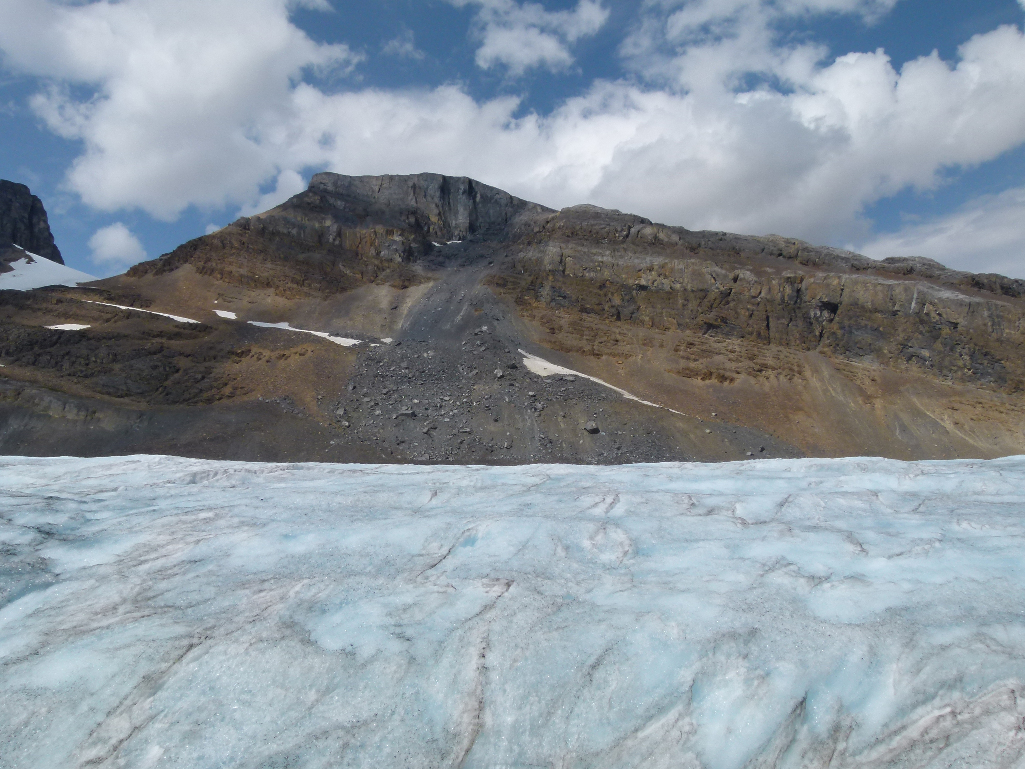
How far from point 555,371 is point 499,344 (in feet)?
15.3

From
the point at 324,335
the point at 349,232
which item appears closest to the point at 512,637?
the point at 324,335

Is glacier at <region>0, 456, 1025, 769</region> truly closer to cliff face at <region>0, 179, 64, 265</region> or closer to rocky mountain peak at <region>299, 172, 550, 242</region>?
rocky mountain peak at <region>299, 172, 550, 242</region>

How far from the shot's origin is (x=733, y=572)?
5.39m

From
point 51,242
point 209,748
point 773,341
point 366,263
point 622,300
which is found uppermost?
point 51,242

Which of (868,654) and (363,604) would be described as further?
(363,604)

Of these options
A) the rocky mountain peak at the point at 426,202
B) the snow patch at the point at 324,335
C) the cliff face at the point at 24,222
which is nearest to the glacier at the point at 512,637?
the snow patch at the point at 324,335

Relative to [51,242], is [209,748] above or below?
below

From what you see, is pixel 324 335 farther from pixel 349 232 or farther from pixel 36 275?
pixel 36 275

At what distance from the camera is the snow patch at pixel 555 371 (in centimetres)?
3638

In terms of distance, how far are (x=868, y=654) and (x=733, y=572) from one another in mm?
1361

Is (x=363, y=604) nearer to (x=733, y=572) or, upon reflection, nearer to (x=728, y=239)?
(x=733, y=572)

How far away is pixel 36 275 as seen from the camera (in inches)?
2410

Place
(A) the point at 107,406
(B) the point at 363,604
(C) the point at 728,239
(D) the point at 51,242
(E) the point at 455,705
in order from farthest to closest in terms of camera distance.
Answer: (D) the point at 51,242 → (C) the point at 728,239 → (A) the point at 107,406 → (B) the point at 363,604 → (E) the point at 455,705

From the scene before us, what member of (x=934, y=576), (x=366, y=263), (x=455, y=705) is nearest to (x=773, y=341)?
(x=366, y=263)
